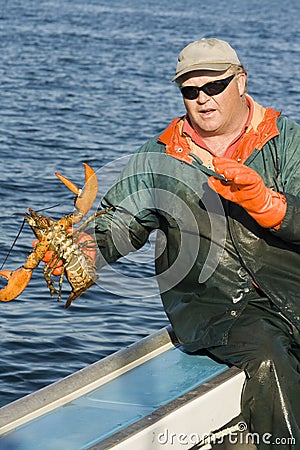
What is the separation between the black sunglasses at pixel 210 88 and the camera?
453 centimetres

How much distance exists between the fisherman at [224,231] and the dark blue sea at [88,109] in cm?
54

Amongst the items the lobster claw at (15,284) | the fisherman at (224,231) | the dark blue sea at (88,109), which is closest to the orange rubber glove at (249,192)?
the fisherman at (224,231)

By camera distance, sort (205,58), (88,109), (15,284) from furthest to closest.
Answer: (88,109), (205,58), (15,284)

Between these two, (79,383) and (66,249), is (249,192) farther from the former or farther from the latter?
(79,383)

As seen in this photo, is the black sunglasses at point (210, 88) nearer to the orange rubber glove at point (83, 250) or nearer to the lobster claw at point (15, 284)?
the orange rubber glove at point (83, 250)

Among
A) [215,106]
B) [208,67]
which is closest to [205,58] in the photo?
[208,67]

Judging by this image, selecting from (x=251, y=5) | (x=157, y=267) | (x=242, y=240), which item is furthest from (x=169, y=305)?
(x=251, y=5)

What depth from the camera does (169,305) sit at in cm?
476

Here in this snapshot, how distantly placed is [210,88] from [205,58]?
134 mm

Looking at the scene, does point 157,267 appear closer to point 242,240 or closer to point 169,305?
point 169,305

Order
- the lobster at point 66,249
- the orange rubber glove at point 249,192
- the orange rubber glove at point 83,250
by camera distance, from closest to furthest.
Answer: the orange rubber glove at point 249,192 → the lobster at point 66,249 → the orange rubber glove at point 83,250

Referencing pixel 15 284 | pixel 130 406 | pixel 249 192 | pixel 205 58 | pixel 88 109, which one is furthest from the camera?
pixel 88 109

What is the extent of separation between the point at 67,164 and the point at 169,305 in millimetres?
8428

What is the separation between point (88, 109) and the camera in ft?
56.6
